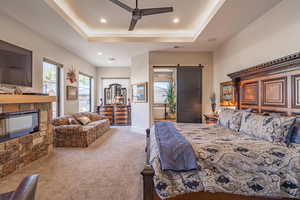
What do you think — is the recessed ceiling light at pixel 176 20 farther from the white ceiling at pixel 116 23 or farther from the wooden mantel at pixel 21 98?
the wooden mantel at pixel 21 98

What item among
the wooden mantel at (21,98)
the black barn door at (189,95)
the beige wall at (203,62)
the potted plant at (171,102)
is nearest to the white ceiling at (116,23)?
the beige wall at (203,62)

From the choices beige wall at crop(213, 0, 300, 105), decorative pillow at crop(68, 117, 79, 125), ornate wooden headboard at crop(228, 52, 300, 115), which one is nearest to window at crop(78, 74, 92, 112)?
decorative pillow at crop(68, 117, 79, 125)

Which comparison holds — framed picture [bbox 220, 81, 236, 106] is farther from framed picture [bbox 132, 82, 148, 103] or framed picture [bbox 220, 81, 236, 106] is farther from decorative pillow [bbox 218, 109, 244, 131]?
framed picture [bbox 132, 82, 148, 103]

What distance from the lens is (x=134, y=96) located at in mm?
5867

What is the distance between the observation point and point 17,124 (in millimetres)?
2783

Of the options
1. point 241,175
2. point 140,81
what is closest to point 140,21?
point 140,81

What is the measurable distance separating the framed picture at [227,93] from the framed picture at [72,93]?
4845 mm

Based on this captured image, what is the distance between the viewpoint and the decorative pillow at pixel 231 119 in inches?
109

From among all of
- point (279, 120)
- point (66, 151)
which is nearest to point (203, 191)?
point (279, 120)

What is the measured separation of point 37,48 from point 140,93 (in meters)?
3.19

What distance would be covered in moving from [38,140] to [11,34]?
221 cm

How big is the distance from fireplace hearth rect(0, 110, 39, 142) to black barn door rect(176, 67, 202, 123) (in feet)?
13.6

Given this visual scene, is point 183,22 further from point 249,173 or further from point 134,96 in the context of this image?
point 249,173

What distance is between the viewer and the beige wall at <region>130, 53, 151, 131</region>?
5.35 metres
